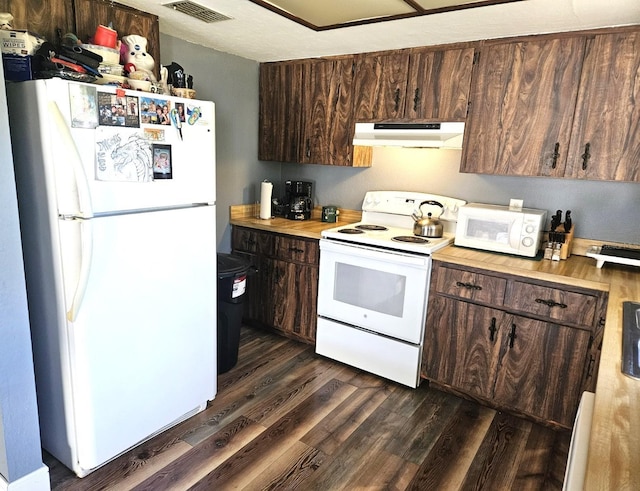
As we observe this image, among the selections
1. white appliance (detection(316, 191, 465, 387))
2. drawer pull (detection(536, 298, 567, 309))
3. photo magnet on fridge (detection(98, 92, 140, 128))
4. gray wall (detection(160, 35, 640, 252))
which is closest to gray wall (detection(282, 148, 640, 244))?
gray wall (detection(160, 35, 640, 252))

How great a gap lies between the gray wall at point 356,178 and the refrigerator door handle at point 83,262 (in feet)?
5.23

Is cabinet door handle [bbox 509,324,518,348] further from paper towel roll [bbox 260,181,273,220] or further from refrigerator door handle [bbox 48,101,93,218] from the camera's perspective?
refrigerator door handle [bbox 48,101,93,218]

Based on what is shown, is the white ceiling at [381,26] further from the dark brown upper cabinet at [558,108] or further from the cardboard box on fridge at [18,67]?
the cardboard box on fridge at [18,67]

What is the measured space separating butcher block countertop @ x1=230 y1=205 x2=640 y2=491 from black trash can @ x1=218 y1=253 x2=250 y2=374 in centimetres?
56

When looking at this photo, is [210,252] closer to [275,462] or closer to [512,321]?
[275,462]

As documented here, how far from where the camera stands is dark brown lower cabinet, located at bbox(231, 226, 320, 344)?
3.16 metres

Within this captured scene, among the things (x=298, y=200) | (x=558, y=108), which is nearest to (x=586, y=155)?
(x=558, y=108)

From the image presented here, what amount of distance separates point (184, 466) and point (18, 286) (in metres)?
1.09

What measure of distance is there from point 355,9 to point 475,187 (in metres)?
1.45

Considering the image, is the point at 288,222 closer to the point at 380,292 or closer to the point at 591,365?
the point at 380,292

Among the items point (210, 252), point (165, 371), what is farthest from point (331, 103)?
point (165, 371)

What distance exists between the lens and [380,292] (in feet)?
9.12

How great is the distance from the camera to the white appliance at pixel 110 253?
1.66 meters

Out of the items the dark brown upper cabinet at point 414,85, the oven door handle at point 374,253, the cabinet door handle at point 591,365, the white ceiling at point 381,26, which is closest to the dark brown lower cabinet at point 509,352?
the cabinet door handle at point 591,365
